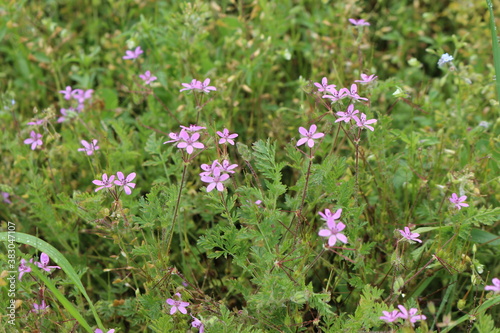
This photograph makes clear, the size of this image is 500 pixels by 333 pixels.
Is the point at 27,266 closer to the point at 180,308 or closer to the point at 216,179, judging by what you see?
the point at 180,308

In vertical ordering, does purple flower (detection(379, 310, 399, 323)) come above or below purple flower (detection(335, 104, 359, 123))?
below

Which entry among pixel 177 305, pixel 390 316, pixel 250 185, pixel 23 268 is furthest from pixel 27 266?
pixel 390 316

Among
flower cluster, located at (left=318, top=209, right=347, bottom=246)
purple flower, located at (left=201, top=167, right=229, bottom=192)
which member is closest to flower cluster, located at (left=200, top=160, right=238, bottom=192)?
purple flower, located at (left=201, top=167, right=229, bottom=192)

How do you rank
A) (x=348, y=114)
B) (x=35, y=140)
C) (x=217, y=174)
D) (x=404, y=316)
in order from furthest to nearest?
(x=35, y=140)
(x=348, y=114)
(x=217, y=174)
(x=404, y=316)

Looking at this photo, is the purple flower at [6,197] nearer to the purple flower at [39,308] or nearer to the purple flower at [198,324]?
the purple flower at [39,308]

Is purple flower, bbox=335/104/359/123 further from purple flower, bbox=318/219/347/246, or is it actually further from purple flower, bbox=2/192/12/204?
purple flower, bbox=2/192/12/204

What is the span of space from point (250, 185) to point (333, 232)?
1.99ft

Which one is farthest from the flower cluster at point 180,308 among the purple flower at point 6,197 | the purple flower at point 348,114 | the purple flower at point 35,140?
the purple flower at point 6,197

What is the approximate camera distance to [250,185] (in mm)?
A: 2182

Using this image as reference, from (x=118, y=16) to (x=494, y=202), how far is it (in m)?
2.75

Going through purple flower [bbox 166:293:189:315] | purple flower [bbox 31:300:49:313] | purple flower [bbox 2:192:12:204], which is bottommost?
purple flower [bbox 2:192:12:204]

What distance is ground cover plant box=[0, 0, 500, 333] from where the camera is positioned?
73.6 inches

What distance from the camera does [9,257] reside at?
2.02 m

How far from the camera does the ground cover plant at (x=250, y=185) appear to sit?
1.87m
